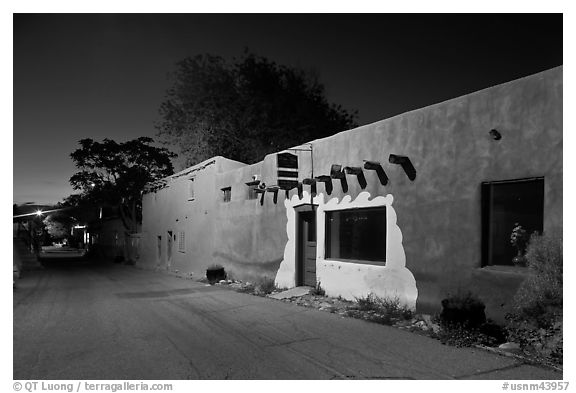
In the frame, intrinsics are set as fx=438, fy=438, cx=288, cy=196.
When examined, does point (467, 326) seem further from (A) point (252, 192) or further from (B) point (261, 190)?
(A) point (252, 192)

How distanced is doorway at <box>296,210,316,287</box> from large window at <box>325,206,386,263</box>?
81cm

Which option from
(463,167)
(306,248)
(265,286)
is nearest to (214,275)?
(265,286)

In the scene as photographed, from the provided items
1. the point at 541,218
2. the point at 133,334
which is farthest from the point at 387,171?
the point at 133,334

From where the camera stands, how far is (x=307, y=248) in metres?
12.4

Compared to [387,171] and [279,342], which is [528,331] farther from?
[387,171]

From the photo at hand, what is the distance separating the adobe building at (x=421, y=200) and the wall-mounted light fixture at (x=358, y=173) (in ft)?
0.11

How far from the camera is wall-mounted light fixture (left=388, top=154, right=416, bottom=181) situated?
28.8ft

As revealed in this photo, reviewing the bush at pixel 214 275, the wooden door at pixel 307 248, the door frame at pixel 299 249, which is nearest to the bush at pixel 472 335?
the wooden door at pixel 307 248

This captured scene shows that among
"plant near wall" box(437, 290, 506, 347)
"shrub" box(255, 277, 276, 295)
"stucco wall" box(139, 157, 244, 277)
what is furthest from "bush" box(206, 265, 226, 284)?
"plant near wall" box(437, 290, 506, 347)

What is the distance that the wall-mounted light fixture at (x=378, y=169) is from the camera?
9461 millimetres

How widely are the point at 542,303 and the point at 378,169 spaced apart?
4486 millimetres

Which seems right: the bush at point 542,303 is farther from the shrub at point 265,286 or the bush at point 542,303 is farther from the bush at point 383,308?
the shrub at point 265,286

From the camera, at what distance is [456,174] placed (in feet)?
25.9

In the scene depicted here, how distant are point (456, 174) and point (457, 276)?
1.82m
